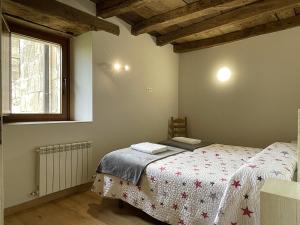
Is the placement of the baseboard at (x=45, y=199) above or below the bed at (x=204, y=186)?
below

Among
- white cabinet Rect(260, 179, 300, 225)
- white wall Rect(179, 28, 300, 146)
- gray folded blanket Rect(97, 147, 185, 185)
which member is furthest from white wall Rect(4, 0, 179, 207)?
white cabinet Rect(260, 179, 300, 225)

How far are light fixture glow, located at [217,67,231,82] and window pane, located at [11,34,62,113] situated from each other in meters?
2.67

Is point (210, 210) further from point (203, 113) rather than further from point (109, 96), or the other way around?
point (203, 113)

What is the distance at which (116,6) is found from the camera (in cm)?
278

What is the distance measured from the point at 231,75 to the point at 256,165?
246cm

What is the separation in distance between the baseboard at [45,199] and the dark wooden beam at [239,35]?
298 centimetres

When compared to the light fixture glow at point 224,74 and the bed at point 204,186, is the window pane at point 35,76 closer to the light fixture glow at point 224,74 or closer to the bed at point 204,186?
the bed at point 204,186

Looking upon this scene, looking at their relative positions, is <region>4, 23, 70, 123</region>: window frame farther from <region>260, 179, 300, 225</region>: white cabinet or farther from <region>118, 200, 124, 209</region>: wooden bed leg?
<region>260, 179, 300, 225</region>: white cabinet

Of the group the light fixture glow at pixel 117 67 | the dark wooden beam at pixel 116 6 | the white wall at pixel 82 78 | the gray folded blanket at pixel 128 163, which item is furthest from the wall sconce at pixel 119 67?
the gray folded blanket at pixel 128 163

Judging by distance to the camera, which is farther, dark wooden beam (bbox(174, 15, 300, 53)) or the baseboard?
dark wooden beam (bbox(174, 15, 300, 53))

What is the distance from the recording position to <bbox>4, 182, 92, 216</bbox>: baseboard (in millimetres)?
2294

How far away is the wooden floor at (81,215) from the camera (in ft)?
7.05

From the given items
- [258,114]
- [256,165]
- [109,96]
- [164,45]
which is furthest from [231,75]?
[256,165]

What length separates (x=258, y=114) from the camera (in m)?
3.53
